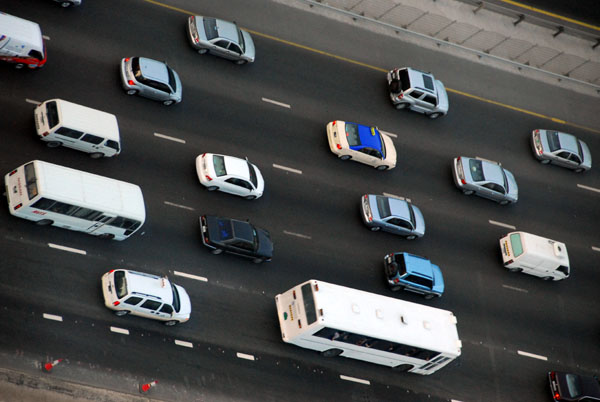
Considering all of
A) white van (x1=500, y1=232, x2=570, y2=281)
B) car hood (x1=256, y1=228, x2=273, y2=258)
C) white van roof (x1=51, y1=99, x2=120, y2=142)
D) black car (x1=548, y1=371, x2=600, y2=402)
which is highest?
white van roof (x1=51, y1=99, x2=120, y2=142)

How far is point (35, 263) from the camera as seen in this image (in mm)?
38875

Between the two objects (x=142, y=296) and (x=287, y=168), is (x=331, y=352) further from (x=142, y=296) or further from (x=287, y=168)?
(x=287, y=168)

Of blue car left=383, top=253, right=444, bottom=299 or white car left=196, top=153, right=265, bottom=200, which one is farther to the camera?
blue car left=383, top=253, right=444, bottom=299

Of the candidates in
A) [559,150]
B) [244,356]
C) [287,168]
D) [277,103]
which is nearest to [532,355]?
[559,150]

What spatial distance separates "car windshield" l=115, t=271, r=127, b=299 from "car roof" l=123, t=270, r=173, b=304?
19 centimetres

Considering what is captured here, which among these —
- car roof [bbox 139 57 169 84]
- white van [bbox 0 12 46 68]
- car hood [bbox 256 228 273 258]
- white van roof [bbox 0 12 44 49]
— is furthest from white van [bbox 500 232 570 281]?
white van roof [bbox 0 12 44 49]

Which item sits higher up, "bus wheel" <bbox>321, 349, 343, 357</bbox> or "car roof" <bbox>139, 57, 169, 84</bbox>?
"car roof" <bbox>139, 57, 169, 84</bbox>

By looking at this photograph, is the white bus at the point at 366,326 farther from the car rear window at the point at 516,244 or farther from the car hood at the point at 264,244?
the car rear window at the point at 516,244

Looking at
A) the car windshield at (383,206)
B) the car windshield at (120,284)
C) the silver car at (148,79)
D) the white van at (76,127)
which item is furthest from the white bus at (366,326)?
the silver car at (148,79)

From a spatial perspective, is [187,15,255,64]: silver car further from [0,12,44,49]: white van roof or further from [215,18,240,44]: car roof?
[0,12,44,49]: white van roof

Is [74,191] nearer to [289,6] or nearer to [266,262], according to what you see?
[266,262]

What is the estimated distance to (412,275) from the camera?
46.4m

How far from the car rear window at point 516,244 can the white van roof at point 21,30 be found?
27404mm

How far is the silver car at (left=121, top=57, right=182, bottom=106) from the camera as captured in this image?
45.5 meters
